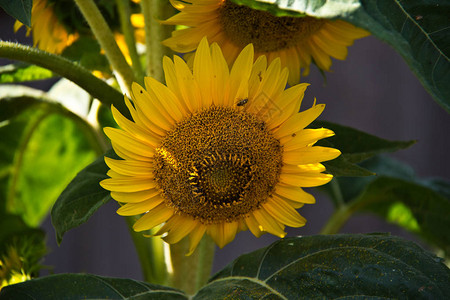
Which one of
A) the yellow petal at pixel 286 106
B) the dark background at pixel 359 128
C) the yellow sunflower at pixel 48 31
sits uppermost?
the yellow sunflower at pixel 48 31

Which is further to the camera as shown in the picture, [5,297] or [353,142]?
[353,142]

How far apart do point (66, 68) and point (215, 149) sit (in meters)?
0.18

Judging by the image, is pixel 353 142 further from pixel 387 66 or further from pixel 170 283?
pixel 387 66

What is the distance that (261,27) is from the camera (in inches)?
23.1

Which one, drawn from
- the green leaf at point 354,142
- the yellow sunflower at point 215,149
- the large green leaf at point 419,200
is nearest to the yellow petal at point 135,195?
the yellow sunflower at point 215,149

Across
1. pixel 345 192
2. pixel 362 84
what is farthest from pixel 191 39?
pixel 362 84

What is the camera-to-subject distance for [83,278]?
52 centimetres

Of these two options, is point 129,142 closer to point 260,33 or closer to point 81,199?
point 81,199

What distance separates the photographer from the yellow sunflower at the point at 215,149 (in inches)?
19.8

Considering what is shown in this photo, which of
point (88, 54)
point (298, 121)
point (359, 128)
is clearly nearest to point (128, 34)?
point (88, 54)

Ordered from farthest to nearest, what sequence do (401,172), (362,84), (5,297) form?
(362,84) < (401,172) < (5,297)

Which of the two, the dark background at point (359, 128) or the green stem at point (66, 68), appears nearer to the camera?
the green stem at point (66, 68)

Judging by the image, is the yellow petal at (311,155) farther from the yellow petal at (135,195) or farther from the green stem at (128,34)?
the green stem at (128,34)

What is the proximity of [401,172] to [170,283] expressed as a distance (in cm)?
61
